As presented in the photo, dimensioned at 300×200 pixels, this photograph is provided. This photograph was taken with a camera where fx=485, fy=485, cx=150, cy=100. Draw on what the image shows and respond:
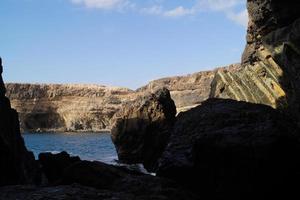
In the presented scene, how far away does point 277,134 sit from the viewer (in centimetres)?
693

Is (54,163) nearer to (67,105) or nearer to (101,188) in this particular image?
(101,188)

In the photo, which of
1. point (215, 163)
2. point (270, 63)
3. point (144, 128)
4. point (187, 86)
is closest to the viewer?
point (215, 163)

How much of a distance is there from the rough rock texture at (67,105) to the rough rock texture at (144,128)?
293ft

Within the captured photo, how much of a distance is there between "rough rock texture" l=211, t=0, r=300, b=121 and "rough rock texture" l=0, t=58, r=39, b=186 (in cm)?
Answer: 619

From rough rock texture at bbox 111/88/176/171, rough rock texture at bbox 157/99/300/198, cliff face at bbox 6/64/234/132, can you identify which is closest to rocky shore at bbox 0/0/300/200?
rough rock texture at bbox 157/99/300/198

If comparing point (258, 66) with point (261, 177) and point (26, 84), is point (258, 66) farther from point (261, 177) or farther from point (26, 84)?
point (26, 84)

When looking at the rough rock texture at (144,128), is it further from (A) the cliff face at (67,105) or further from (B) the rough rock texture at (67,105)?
(B) the rough rock texture at (67,105)

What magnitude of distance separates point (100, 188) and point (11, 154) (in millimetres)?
3846

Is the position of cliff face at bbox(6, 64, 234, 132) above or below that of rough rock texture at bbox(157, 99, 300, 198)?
above

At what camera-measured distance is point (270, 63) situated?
1980 centimetres

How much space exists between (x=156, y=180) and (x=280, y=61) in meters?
5.11

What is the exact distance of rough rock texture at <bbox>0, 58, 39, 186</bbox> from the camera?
1009 centimetres

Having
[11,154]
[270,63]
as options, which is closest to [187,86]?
[270,63]

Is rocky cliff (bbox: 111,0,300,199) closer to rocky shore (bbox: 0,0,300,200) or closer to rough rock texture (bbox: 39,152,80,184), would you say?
rocky shore (bbox: 0,0,300,200)
